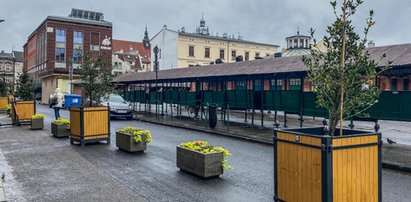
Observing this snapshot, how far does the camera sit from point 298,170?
4.75m

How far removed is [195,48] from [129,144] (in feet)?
172

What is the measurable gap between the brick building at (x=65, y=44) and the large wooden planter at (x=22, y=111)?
124 ft

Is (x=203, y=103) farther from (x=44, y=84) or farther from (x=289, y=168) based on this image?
(x=44, y=84)

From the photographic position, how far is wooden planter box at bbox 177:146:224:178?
739 cm

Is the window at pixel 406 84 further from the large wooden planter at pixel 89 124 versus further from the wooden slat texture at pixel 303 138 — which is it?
the wooden slat texture at pixel 303 138

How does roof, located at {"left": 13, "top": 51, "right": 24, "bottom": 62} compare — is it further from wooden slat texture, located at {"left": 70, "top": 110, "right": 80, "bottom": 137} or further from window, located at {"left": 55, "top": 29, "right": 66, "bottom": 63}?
wooden slat texture, located at {"left": 70, "top": 110, "right": 80, "bottom": 137}

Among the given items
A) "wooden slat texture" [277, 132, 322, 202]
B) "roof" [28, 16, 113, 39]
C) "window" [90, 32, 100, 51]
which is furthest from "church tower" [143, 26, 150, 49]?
"wooden slat texture" [277, 132, 322, 202]

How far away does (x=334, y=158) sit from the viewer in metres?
4.36

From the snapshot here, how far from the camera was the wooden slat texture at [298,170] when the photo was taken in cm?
448

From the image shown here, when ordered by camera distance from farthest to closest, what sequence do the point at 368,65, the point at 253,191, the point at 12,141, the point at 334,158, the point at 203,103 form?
the point at 203,103 → the point at 12,141 → the point at 253,191 → the point at 368,65 → the point at 334,158

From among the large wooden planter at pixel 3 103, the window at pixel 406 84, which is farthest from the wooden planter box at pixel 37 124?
the window at pixel 406 84

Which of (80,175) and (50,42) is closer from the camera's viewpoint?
(80,175)

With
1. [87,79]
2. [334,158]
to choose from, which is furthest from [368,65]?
[87,79]

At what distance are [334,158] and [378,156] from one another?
0.79 m
